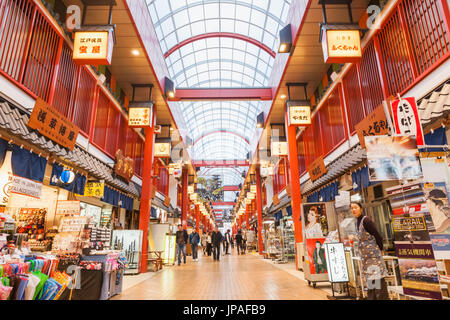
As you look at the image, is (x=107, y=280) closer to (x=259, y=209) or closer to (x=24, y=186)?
(x=24, y=186)

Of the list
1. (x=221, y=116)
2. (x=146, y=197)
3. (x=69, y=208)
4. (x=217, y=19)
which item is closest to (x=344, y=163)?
(x=69, y=208)

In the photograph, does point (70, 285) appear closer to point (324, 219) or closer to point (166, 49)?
point (324, 219)

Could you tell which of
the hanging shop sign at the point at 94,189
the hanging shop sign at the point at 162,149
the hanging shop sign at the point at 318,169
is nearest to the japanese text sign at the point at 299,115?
the hanging shop sign at the point at 318,169

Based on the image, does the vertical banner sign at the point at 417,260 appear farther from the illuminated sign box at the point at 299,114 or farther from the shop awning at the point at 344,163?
the illuminated sign box at the point at 299,114

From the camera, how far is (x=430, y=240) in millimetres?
3268

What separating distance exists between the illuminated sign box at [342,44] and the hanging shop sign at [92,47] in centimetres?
524

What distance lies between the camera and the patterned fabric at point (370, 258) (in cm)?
393

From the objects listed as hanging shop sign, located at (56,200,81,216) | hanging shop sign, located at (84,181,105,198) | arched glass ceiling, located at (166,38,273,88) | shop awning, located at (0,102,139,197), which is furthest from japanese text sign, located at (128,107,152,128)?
arched glass ceiling, located at (166,38,273,88)

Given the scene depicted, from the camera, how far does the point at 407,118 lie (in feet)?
13.3

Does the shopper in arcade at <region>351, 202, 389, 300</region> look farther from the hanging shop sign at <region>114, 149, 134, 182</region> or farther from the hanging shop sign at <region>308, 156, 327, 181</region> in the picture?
the hanging shop sign at <region>114, 149, 134, 182</region>

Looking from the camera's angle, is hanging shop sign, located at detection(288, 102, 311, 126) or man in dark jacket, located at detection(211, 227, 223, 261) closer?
hanging shop sign, located at detection(288, 102, 311, 126)

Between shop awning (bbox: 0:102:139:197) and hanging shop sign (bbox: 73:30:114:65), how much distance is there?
1.97 metres

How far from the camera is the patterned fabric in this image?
12.9ft

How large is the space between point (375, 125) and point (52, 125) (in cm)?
738
